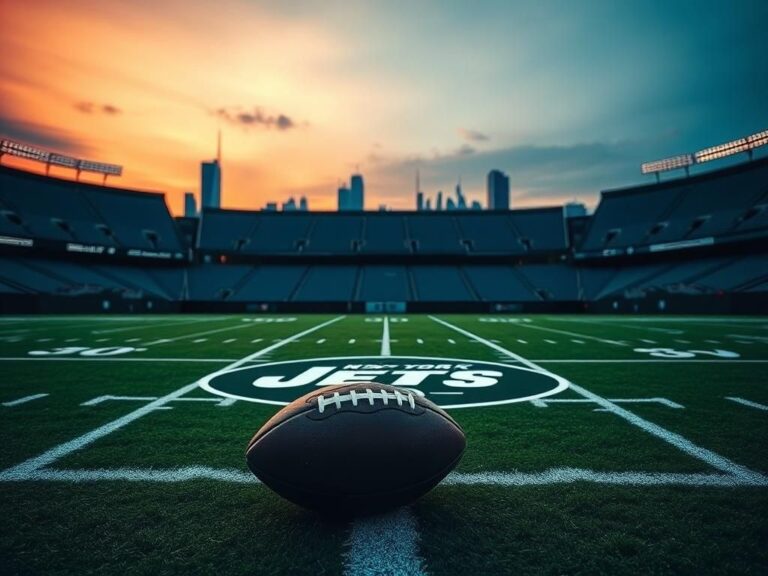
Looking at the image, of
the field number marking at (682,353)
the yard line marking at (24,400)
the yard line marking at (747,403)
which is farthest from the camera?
the field number marking at (682,353)

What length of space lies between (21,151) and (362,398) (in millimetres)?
53741

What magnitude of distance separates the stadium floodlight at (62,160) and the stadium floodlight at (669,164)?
61354 mm

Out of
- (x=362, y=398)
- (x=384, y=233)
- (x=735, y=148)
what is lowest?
(x=362, y=398)

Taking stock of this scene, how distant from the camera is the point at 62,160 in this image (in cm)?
4459

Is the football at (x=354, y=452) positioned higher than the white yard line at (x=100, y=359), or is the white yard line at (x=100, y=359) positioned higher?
the football at (x=354, y=452)

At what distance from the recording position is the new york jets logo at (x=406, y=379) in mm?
5613

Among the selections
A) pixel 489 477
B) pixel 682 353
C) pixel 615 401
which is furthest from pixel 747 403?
pixel 682 353

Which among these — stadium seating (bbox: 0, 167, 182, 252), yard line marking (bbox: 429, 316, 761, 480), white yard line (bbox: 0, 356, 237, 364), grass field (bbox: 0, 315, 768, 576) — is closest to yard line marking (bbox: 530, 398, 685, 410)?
grass field (bbox: 0, 315, 768, 576)

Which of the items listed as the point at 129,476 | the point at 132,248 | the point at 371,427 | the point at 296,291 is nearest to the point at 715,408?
the point at 371,427

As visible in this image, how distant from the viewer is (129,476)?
311 centimetres

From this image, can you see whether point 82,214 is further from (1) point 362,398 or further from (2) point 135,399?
(1) point 362,398

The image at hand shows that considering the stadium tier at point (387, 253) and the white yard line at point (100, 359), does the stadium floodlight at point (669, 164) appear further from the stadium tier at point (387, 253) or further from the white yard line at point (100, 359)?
the white yard line at point (100, 359)

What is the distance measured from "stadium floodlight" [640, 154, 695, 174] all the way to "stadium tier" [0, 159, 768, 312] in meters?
5.10

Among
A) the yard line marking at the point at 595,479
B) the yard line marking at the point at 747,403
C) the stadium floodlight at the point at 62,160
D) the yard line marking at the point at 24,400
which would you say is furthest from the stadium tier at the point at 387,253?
the yard line marking at the point at 595,479
